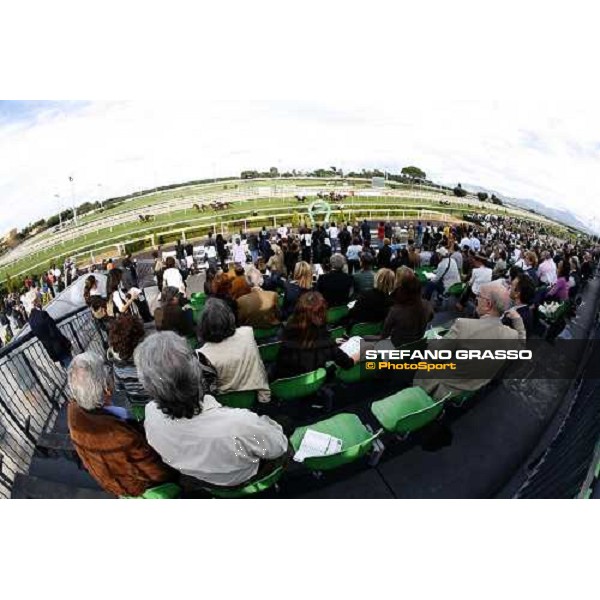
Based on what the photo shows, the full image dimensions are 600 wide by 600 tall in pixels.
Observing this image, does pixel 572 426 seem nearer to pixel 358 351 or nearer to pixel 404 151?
pixel 358 351

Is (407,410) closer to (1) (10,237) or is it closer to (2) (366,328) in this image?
(2) (366,328)

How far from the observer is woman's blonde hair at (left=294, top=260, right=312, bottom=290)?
385cm

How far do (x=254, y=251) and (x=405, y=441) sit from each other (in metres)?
2.57

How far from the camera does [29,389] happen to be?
3334 mm

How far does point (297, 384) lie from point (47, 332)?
226 centimetres

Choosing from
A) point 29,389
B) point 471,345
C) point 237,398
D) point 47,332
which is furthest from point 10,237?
point 471,345

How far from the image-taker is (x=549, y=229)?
3.29m

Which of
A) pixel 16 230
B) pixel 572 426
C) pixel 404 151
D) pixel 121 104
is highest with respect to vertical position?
pixel 121 104

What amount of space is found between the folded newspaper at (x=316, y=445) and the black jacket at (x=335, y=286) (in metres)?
1.82

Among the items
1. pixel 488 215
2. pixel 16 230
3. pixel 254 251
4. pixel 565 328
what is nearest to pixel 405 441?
pixel 565 328

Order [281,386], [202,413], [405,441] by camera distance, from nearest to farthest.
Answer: [202,413] < [281,386] < [405,441]

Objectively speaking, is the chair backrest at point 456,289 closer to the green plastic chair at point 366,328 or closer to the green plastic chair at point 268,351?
the green plastic chair at point 366,328

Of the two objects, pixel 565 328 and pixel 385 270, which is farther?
pixel 385 270

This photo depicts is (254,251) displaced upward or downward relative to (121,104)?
downward
